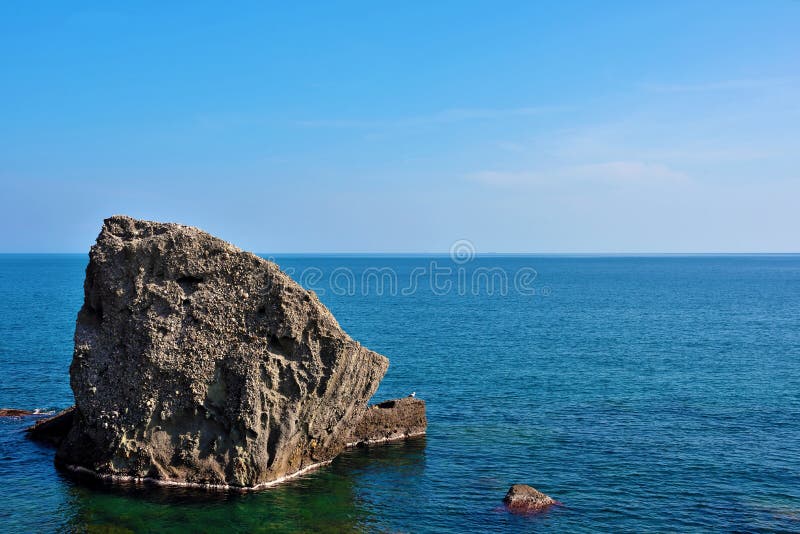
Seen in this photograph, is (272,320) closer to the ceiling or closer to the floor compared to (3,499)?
closer to the ceiling

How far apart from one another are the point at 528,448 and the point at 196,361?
20726 millimetres

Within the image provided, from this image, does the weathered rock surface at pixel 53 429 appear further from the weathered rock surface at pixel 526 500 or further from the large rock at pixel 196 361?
the weathered rock surface at pixel 526 500

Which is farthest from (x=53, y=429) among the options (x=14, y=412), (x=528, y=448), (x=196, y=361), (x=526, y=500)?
(x=528, y=448)

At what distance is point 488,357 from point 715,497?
37.7 meters

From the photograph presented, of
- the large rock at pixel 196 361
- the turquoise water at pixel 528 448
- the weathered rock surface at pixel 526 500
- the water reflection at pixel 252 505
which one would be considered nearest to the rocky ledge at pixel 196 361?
the large rock at pixel 196 361

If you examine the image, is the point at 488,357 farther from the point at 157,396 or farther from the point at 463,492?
the point at 157,396

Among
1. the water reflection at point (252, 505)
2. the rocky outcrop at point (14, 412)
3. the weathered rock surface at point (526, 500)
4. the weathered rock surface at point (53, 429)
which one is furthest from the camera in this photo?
the rocky outcrop at point (14, 412)

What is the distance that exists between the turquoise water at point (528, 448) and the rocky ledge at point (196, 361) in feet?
6.67

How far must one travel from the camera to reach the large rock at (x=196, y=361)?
109 feet

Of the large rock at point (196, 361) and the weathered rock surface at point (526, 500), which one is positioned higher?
the large rock at point (196, 361)

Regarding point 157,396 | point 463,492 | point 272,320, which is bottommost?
point 463,492

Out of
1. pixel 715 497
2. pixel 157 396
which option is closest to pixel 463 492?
pixel 715 497

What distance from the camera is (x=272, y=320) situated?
33.4 meters

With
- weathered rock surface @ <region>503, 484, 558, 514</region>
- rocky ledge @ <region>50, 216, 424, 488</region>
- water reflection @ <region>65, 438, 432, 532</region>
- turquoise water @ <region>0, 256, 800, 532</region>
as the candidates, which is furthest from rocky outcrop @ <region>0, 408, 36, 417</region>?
weathered rock surface @ <region>503, 484, 558, 514</region>
